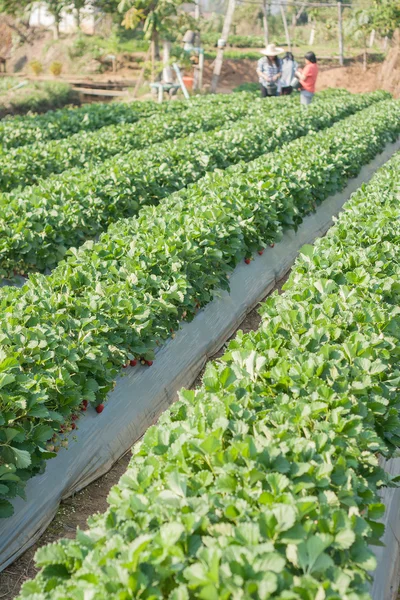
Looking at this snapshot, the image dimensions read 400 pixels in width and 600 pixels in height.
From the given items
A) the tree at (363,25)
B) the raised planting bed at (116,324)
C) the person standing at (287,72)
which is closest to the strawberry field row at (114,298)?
the raised planting bed at (116,324)

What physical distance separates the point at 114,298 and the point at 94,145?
6.80 metres

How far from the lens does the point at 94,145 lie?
435 inches

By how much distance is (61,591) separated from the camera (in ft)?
7.95

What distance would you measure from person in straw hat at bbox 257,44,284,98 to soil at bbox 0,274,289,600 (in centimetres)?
A: 1610

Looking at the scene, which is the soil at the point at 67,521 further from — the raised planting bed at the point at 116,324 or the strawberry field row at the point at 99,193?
the strawberry field row at the point at 99,193

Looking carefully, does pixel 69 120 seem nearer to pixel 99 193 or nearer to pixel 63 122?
pixel 63 122

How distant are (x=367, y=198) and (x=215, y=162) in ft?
12.0

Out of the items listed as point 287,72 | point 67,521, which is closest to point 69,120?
point 287,72

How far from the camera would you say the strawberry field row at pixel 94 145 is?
962 centimetres

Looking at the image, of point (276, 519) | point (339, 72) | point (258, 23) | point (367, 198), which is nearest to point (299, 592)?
point (276, 519)

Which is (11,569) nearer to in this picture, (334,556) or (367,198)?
(334,556)

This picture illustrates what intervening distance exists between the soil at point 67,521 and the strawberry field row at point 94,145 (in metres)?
5.61

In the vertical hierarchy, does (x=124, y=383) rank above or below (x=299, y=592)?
below

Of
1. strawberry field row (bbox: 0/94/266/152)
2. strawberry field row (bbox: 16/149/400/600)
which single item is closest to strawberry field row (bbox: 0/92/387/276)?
strawberry field row (bbox: 0/94/266/152)
